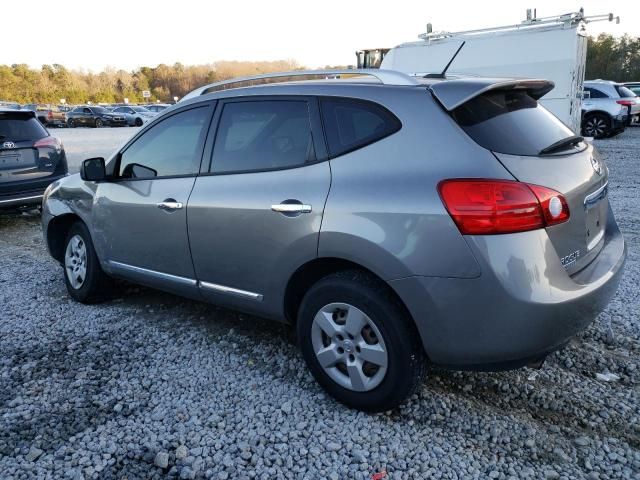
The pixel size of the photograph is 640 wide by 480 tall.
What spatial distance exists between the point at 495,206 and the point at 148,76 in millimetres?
115299

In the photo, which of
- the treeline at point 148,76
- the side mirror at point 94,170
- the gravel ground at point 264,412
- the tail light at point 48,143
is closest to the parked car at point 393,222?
the gravel ground at point 264,412

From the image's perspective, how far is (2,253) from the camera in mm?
6453

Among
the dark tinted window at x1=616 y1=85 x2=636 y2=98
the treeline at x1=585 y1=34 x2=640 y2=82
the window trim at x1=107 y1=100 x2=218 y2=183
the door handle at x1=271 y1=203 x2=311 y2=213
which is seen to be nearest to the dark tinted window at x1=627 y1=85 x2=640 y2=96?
the dark tinted window at x1=616 y1=85 x2=636 y2=98

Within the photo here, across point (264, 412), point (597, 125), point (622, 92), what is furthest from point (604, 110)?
point (264, 412)

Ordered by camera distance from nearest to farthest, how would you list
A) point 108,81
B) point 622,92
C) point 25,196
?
point 25,196
point 622,92
point 108,81

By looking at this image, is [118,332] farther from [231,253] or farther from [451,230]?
[451,230]

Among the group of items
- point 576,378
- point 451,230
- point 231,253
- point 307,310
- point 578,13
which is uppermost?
point 578,13

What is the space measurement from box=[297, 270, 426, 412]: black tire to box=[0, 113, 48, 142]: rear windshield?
6220 millimetres

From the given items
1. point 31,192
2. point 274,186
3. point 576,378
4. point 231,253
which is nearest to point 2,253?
point 31,192

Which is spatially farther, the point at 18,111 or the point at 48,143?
the point at 48,143

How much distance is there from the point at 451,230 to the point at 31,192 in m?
6.69

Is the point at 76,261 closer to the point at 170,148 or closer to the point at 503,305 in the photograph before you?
the point at 170,148

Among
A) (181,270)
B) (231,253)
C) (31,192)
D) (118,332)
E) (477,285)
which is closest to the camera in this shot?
(477,285)

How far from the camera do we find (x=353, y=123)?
2857 mm
